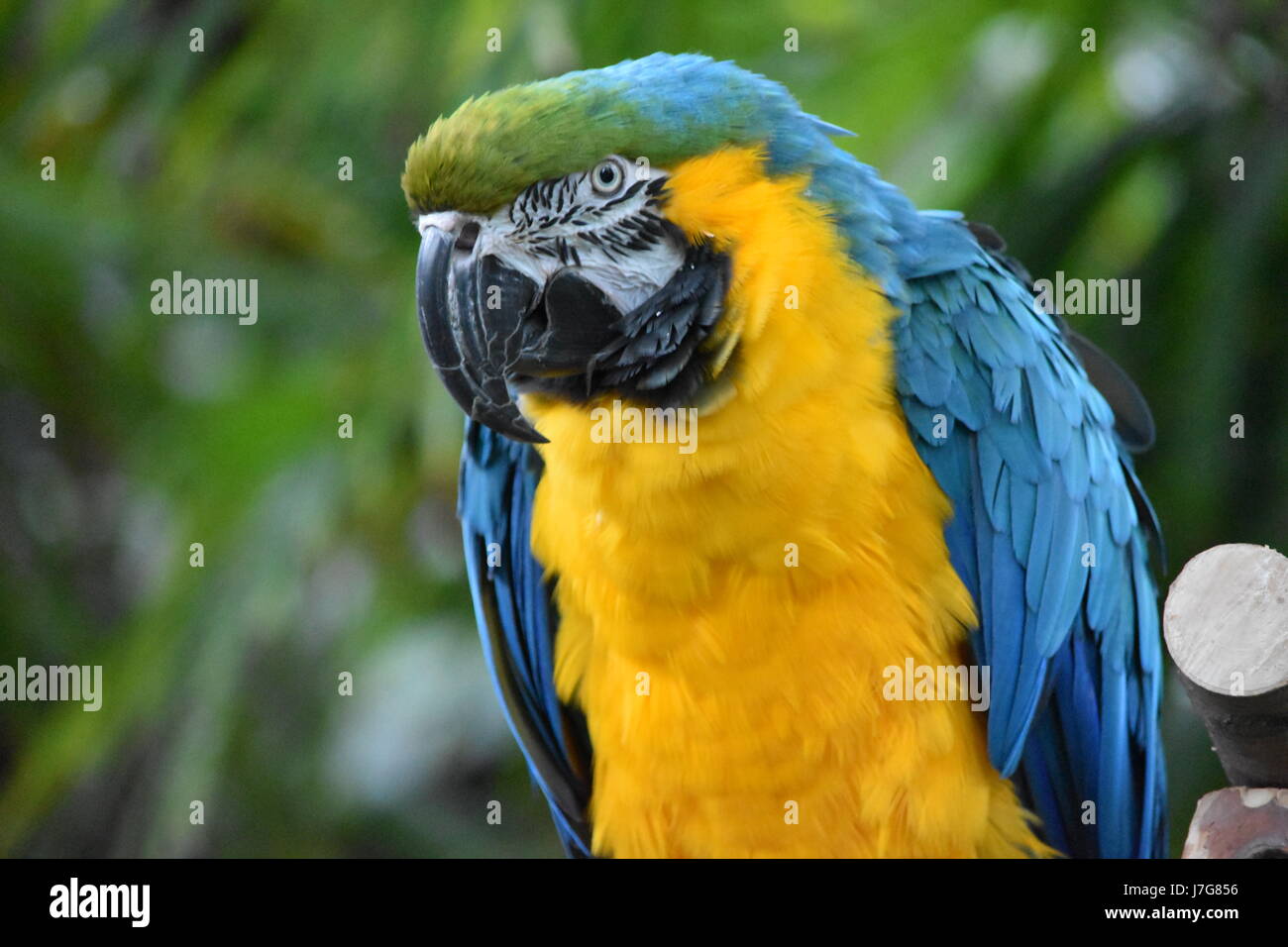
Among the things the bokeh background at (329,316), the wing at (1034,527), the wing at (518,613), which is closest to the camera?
the wing at (1034,527)

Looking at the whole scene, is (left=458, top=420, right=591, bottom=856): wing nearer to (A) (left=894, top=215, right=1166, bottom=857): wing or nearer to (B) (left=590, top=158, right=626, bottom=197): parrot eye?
(B) (left=590, top=158, right=626, bottom=197): parrot eye

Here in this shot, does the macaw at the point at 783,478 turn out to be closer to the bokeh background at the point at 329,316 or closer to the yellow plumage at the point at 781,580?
the yellow plumage at the point at 781,580

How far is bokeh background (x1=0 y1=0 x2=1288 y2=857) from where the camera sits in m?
2.33

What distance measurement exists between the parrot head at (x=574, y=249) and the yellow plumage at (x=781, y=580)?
4cm

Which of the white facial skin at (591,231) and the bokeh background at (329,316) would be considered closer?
the white facial skin at (591,231)

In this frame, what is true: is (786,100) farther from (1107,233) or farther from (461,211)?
(1107,233)

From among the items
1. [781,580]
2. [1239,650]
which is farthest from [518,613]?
[1239,650]

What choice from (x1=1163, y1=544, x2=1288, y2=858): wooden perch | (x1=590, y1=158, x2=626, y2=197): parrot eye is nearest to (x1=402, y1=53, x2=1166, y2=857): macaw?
(x1=590, y1=158, x2=626, y2=197): parrot eye

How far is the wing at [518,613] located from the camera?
1.93 meters

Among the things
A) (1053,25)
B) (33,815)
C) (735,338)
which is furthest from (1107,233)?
(33,815)

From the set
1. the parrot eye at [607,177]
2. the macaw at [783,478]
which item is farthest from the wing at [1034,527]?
the parrot eye at [607,177]

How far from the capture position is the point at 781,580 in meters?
1.61

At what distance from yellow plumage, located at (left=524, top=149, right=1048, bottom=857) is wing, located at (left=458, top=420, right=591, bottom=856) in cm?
19

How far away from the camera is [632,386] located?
1548 mm
